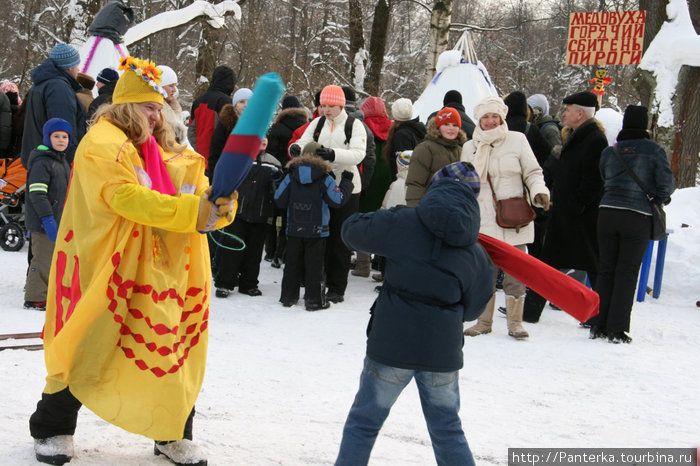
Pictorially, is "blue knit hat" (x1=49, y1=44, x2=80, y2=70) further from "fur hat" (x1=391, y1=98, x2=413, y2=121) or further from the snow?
the snow

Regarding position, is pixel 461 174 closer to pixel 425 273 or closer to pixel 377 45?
pixel 425 273

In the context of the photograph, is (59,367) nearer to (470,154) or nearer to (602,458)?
(602,458)

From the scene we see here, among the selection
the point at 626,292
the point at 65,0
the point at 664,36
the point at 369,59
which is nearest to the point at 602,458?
the point at 626,292

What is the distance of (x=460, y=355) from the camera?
3.19 meters

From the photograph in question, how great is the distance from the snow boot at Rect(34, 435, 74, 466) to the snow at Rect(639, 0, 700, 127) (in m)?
10.4

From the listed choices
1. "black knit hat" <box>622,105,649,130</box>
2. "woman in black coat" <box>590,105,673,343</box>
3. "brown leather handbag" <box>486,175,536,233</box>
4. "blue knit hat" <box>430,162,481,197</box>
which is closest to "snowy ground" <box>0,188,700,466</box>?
"woman in black coat" <box>590,105,673,343</box>

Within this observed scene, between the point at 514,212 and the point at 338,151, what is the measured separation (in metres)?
2.08

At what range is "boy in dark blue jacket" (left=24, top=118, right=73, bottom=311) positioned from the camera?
253 inches

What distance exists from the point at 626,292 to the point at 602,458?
2.82 metres

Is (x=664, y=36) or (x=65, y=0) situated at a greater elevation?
(x=65, y=0)

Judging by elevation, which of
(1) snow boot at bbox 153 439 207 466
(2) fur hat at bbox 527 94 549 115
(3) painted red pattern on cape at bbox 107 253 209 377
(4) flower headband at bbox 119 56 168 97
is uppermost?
(2) fur hat at bbox 527 94 549 115

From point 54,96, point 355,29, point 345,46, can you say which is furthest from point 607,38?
point 345,46

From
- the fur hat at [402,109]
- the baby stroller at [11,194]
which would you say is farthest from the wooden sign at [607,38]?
the baby stroller at [11,194]

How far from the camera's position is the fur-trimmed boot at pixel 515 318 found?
6.55 meters
